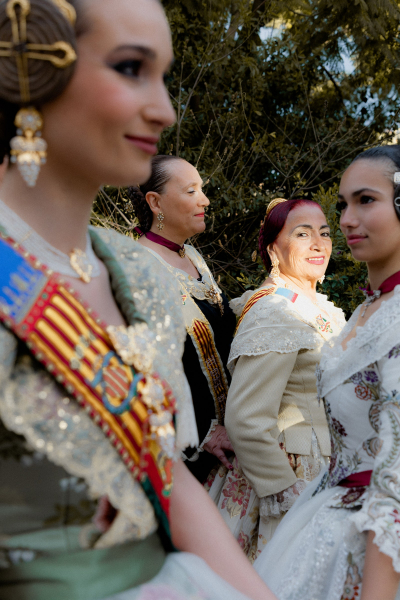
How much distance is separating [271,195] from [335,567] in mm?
4830

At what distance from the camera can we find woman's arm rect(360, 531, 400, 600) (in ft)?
4.40

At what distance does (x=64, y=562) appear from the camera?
0.87 metres

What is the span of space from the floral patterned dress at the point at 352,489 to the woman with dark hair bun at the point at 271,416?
63cm

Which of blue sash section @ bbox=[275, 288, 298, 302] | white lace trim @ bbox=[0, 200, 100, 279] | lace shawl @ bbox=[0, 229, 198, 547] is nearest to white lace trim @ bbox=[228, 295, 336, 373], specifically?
blue sash section @ bbox=[275, 288, 298, 302]

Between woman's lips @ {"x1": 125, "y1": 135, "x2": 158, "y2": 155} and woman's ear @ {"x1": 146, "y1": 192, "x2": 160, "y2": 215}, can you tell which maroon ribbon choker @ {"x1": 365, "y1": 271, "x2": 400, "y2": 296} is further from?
woman's ear @ {"x1": 146, "y1": 192, "x2": 160, "y2": 215}

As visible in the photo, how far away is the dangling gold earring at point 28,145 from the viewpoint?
911mm

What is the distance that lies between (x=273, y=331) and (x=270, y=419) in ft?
1.34

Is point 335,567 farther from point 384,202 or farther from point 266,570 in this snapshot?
point 384,202

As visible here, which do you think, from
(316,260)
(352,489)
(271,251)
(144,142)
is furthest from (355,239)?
(271,251)

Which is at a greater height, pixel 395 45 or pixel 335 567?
pixel 395 45

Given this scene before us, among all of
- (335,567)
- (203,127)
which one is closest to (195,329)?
(335,567)

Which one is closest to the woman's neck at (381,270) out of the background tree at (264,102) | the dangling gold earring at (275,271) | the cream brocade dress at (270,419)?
the cream brocade dress at (270,419)

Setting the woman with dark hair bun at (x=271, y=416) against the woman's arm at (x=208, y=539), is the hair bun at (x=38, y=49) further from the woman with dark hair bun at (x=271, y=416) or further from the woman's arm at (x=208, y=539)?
the woman with dark hair bun at (x=271, y=416)

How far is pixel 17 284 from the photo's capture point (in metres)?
0.91
